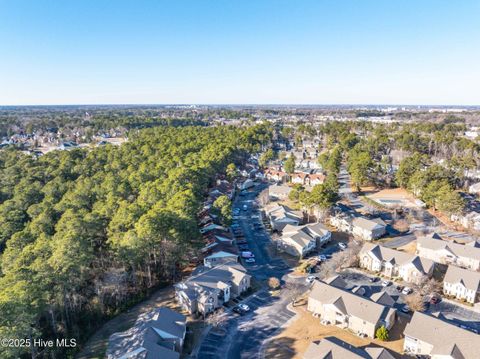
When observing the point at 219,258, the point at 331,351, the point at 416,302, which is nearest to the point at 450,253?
the point at 416,302

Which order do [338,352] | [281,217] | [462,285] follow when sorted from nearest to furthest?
[338,352] → [462,285] → [281,217]

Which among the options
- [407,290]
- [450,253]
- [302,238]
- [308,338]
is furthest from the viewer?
[302,238]

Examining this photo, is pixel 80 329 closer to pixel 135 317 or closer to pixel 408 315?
pixel 135 317

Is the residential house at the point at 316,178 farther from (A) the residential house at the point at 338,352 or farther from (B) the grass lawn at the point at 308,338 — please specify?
(A) the residential house at the point at 338,352

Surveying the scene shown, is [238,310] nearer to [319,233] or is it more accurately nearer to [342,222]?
[319,233]

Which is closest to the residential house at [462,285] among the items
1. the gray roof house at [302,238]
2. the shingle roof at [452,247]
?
the shingle roof at [452,247]

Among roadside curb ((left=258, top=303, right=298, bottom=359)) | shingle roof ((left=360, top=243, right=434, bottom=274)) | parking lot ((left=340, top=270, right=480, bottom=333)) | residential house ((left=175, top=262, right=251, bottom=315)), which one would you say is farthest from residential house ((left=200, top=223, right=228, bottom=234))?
shingle roof ((left=360, top=243, right=434, bottom=274))
